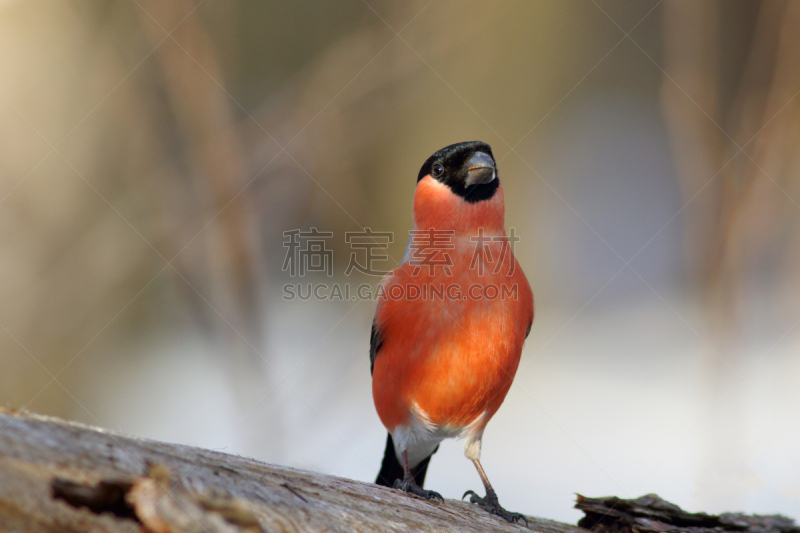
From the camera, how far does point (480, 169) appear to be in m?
2.71

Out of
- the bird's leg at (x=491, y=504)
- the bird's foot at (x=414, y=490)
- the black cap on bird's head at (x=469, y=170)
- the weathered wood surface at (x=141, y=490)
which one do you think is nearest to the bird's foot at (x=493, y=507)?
the bird's leg at (x=491, y=504)

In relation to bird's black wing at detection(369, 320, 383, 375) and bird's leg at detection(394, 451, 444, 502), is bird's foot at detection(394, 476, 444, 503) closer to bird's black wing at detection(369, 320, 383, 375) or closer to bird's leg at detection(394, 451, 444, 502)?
bird's leg at detection(394, 451, 444, 502)

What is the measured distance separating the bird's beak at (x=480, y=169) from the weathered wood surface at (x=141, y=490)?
1.56 metres

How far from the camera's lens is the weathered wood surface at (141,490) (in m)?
1.03

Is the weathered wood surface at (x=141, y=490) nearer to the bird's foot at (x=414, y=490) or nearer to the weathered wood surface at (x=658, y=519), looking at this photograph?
the bird's foot at (x=414, y=490)

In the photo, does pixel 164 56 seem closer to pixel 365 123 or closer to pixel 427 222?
pixel 365 123

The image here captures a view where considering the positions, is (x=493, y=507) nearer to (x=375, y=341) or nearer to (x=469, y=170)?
(x=375, y=341)

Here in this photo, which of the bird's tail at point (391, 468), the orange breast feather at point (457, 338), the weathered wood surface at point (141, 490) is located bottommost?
the weathered wood surface at point (141, 490)

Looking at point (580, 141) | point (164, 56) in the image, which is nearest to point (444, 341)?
point (164, 56)

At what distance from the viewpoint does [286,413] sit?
4.05m

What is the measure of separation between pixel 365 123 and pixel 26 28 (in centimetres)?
264

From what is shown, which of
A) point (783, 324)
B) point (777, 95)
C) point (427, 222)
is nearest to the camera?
point (427, 222)

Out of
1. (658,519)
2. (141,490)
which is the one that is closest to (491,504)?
(658,519)

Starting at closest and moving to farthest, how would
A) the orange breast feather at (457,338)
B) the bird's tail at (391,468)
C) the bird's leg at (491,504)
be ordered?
the bird's leg at (491,504) < the orange breast feather at (457,338) < the bird's tail at (391,468)
